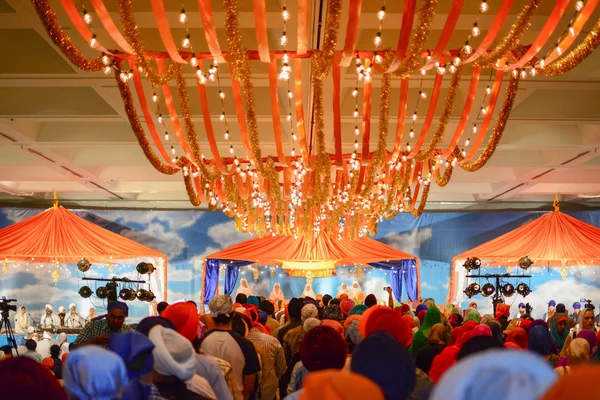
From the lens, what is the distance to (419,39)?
4473 mm

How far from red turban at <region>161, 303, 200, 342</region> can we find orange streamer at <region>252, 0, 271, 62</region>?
1.73 m

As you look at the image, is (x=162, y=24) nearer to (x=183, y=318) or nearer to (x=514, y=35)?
(x=183, y=318)

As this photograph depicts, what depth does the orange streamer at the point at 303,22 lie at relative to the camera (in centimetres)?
414

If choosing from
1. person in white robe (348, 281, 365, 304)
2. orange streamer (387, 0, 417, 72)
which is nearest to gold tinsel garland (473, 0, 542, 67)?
orange streamer (387, 0, 417, 72)

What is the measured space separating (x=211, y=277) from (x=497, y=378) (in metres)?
17.4

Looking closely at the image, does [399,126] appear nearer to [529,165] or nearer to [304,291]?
[529,165]

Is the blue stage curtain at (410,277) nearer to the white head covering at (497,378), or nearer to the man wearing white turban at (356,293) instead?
the man wearing white turban at (356,293)

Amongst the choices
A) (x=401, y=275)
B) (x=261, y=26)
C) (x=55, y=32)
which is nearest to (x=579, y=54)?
(x=261, y=26)

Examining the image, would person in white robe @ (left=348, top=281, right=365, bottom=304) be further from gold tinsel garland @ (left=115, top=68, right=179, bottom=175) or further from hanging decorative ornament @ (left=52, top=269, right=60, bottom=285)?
gold tinsel garland @ (left=115, top=68, right=179, bottom=175)

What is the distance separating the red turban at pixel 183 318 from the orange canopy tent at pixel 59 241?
12.6 metres

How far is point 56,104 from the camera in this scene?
10.2m

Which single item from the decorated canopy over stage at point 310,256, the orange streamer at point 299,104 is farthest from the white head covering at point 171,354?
the decorated canopy over stage at point 310,256

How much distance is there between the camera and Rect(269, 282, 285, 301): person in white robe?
21.0 meters

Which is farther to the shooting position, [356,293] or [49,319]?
[356,293]
